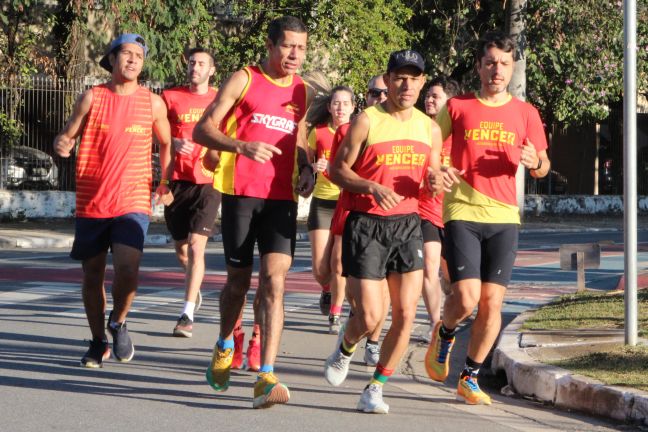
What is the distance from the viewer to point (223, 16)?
31422mm

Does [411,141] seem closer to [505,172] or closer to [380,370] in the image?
[505,172]

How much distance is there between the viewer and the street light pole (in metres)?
8.53

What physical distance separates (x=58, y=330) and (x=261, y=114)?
3704 mm

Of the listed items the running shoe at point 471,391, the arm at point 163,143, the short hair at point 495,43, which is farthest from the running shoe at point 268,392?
the short hair at point 495,43

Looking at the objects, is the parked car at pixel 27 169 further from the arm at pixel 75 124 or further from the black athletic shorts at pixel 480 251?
the black athletic shorts at pixel 480 251

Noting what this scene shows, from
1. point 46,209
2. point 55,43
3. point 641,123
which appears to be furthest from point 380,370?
point 641,123

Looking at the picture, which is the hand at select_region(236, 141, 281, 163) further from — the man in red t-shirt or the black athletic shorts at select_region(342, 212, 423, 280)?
the man in red t-shirt

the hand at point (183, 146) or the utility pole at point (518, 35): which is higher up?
the utility pole at point (518, 35)

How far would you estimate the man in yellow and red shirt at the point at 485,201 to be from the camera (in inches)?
287

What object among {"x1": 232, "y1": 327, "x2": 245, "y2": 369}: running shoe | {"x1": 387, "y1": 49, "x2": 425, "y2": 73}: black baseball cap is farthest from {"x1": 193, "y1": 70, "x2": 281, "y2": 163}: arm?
{"x1": 232, "y1": 327, "x2": 245, "y2": 369}: running shoe

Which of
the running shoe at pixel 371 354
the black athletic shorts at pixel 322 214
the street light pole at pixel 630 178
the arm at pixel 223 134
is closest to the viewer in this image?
the arm at pixel 223 134

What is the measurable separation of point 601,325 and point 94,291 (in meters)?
4.08

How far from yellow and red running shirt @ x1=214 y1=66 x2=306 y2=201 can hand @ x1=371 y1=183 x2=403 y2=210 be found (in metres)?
0.68

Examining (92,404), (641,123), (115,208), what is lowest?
(92,404)
